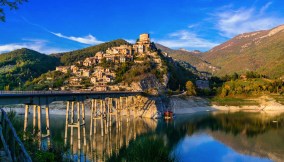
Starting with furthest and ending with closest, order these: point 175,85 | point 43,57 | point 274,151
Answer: point 43,57
point 175,85
point 274,151

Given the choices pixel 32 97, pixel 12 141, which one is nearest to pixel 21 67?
pixel 32 97

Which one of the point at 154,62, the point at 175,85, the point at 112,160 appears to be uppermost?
the point at 154,62

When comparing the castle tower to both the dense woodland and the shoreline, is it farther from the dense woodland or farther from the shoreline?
the shoreline

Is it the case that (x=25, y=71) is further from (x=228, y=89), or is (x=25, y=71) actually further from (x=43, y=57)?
(x=228, y=89)

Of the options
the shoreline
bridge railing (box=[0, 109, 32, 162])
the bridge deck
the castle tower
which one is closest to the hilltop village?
the castle tower

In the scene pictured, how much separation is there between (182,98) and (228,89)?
38.7m

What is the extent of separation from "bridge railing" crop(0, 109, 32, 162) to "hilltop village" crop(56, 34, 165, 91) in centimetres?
8629

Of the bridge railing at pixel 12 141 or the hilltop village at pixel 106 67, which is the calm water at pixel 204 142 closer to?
the bridge railing at pixel 12 141

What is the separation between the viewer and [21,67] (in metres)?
148

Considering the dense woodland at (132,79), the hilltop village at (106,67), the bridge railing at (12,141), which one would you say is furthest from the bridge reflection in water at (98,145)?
the dense woodland at (132,79)

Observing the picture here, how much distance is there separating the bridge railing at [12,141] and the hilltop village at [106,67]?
86.3 meters

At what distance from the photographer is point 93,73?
12612 cm

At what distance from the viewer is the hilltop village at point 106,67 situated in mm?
108438

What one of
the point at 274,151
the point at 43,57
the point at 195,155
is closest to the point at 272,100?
the point at 274,151
